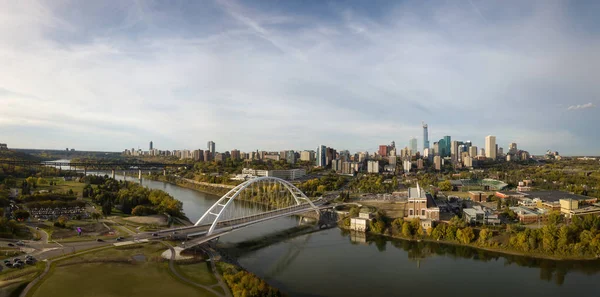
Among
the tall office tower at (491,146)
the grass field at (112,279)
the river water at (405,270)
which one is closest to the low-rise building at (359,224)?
the river water at (405,270)

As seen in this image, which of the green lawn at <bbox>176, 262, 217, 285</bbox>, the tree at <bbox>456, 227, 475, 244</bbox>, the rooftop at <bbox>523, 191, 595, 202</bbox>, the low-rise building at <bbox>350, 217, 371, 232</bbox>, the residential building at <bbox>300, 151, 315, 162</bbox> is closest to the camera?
the green lawn at <bbox>176, 262, 217, 285</bbox>

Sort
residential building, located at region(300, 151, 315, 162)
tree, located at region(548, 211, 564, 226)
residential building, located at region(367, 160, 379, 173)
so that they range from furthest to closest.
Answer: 1. residential building, located at region(300, 151, 315, 162)
2. residential building, located at region(367, 160, 379, 173)
3. tree, located at region(548, 211, 564, 226)

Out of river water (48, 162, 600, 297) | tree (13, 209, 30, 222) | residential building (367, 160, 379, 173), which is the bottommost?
river water (48, 162, 600, 297)

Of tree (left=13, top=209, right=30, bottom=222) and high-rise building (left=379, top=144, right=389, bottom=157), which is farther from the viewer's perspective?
high-rise building (left=379, top=144, right=389, bottom=157)

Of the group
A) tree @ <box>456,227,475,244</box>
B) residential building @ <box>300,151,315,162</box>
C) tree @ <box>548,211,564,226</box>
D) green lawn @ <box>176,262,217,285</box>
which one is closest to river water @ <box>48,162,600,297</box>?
tree @ <box>456,227,475,244</box>

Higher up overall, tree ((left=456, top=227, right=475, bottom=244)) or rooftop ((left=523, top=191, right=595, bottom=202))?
rooftop ((left=523, top=191, right=595, bottom=202))

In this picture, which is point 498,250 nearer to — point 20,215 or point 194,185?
point 20,215

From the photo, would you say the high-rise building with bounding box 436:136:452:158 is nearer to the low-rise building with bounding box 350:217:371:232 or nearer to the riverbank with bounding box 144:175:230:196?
the riverbank with bounding box 144:175:230:196

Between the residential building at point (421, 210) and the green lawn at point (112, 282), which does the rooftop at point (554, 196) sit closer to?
the residential building at point (421, 210)
